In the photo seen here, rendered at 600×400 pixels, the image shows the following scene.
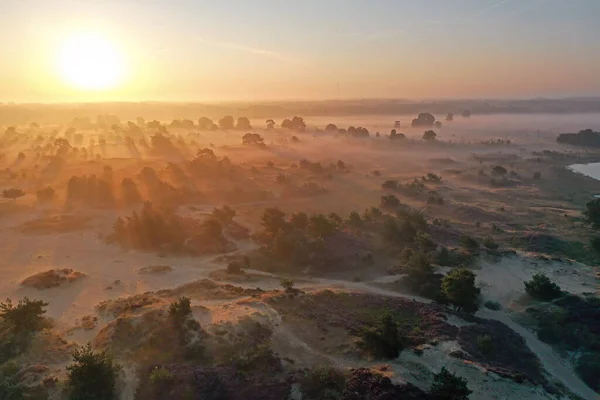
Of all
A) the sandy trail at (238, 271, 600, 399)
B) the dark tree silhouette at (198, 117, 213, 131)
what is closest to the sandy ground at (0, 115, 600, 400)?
the sandy trail at (238, 271, 600, 399)

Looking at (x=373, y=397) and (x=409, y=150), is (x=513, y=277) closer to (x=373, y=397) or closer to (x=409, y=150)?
(x=373, y=397)

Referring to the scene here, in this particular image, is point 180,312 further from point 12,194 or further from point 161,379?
point 12,194

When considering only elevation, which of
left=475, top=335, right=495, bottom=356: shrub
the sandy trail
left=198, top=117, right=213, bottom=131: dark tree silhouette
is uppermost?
left=198, top=117, right=213, bottom=131: dark tree silhouette

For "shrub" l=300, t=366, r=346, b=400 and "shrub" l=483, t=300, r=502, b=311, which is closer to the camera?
"shrub" l=300, t=366, r=346, b=400

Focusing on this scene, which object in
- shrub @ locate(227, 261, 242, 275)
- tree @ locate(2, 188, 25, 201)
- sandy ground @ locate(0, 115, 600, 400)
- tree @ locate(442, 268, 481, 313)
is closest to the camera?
sandy ground @ locate(0, 115, 600, 400)

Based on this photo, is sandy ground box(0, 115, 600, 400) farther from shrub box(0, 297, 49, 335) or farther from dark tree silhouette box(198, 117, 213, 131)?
dark tree silhouette box(198, 117, 213, 131)

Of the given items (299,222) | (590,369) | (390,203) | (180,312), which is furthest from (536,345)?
(390,203)

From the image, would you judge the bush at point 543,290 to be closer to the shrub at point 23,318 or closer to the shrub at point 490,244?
the shrub at point 490,244
